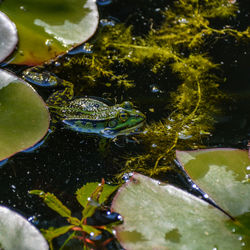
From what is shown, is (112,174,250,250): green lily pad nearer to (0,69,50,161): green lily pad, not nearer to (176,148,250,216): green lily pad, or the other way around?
(176,148,250,216): green lily pad

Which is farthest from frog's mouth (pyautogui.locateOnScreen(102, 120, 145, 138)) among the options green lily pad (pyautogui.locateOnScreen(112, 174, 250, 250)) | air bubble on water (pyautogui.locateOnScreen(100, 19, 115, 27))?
air bubble on water (pyautogui.locateOnScreen(100, 19, 115, 27))

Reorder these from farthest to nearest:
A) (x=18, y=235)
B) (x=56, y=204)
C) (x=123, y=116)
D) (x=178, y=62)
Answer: (x=178, y=62) < (x=123, y=116) < (x=56, y=204) < (x=18, y=235)

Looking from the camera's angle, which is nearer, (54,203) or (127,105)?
(54,203)

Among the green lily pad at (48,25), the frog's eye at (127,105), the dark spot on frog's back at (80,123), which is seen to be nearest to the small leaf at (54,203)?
the dark spot on frog's back at (80,123)

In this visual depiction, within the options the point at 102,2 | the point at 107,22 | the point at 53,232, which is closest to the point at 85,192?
the point at 53,232

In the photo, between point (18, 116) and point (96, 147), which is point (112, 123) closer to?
point (96, 147)
